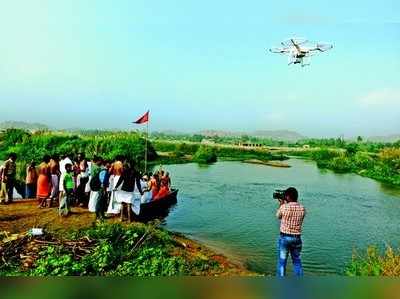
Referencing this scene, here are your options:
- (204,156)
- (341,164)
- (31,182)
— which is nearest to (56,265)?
(31,182)

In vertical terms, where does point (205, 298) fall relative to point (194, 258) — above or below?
above

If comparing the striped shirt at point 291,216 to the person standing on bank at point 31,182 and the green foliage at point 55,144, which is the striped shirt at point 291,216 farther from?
the green foliage at point 55,144

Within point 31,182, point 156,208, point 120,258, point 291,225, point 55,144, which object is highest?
point 55,144

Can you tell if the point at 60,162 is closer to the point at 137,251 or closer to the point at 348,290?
the point at 137,251

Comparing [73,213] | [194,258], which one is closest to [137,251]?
[194,258]

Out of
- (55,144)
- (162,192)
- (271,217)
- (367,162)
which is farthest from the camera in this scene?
(367,162)

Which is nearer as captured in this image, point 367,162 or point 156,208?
point 156,208

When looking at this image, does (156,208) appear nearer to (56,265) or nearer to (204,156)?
(56,265)
